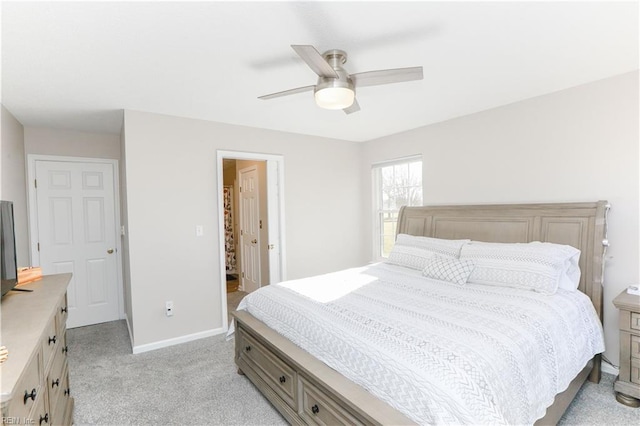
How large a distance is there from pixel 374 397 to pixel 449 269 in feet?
5.05

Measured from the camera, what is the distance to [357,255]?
16.1ft

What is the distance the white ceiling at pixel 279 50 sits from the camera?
1.63 metres

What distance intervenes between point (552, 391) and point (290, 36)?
8.04 feet

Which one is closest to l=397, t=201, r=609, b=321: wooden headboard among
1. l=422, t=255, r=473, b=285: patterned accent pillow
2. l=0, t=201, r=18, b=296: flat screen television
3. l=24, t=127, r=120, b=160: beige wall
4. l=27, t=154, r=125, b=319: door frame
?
l=422, t=255, r=473, b=285: patterned accent pillow

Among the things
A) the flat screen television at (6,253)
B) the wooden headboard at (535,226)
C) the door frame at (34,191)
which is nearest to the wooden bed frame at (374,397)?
the wooden headboard at (535,226)

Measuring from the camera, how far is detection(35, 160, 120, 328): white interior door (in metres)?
3.79

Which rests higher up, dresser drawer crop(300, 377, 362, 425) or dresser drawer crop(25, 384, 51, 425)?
dresser drawer crop(25, 384, 51, 425)

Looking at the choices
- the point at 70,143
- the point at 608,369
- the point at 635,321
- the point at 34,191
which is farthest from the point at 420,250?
the point at 34,191

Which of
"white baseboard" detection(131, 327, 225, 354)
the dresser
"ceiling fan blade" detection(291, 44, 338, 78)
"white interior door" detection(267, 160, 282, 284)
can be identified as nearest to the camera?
the dresser

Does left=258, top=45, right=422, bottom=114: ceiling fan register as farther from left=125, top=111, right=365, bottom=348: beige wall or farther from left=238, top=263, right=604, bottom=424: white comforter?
left=125, top=111, right=365, bottom=348: beige wall

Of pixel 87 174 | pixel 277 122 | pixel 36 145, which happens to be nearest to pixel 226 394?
pixel 277 122

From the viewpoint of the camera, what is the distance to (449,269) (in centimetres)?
271

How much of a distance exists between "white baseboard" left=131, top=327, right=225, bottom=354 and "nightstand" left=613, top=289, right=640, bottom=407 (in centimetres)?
A: 354

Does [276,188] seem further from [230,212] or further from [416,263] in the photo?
[230,212]
